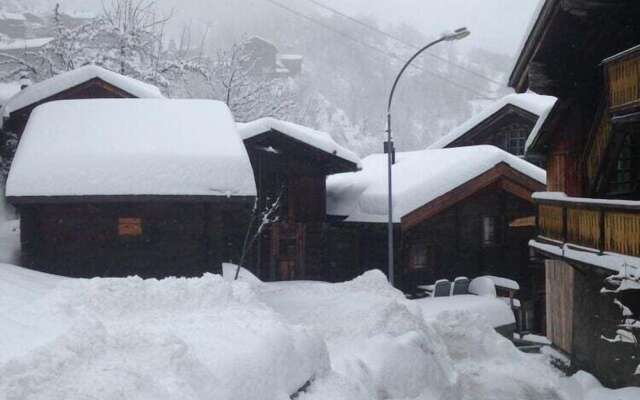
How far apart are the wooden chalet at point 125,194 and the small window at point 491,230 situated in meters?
10.9

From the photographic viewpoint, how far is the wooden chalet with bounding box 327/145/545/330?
61.0ft

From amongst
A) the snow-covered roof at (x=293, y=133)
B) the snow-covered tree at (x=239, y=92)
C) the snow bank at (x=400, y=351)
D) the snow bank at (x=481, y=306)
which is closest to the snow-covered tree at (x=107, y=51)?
the snow-covered tree at (x=239, y=92)

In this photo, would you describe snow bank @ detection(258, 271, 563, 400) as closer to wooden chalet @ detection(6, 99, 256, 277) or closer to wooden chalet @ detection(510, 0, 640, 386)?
wooden chalet @ detection(510, 0, 640, 386)

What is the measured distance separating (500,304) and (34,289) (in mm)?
13090

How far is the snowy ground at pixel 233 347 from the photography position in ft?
14.8

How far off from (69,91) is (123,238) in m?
6.06

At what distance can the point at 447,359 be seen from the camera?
1027 cm

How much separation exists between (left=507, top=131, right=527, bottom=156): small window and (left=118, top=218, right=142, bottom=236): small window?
1892 centimetres

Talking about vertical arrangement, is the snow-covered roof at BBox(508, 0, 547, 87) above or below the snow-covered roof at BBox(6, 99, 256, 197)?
above

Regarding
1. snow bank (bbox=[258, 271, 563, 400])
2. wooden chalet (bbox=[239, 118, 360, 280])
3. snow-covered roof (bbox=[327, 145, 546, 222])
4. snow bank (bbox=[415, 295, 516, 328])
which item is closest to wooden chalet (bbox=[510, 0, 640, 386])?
snow bank (bbox=[415, 295, 516, 328])

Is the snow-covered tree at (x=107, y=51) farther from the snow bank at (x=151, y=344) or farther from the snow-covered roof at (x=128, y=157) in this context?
the snow bank at (x=151, y=344)

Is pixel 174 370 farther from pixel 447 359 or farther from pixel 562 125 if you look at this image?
pixel 562 125

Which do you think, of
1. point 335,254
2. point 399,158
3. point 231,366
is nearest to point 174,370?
point 231,366

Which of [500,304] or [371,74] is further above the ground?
[371,74]
